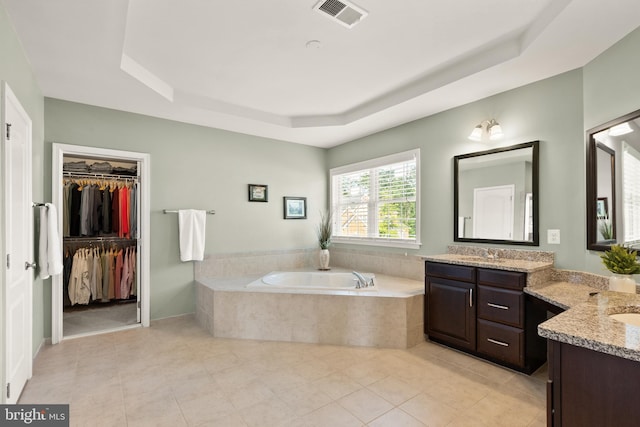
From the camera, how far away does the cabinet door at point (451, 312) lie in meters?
2.91

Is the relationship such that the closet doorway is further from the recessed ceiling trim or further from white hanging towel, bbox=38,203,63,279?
white hanging towel, bbox=38,203,63,279

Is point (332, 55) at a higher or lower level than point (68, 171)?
higher

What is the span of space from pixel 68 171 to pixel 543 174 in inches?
221

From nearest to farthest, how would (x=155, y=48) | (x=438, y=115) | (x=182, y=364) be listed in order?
(x=155, y=48) < (x=182, y=364) < (x=438, y=115)

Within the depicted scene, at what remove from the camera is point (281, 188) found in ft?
16.3

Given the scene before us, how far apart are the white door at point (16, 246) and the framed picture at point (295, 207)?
302 cm

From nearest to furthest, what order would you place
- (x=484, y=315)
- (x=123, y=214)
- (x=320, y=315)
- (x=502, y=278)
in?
(x=502, y=278)
(x=484, y=315)
(x=320, y=315)
(x=123, y=214)

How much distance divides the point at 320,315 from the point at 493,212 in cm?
205

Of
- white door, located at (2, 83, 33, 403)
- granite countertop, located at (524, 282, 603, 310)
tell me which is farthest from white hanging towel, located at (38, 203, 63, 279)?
granite countertop, located at (524, 282, 603, 310)

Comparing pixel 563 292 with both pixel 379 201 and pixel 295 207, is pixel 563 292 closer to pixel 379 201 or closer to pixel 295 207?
pixel 379 201

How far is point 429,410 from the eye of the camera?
2135 mm

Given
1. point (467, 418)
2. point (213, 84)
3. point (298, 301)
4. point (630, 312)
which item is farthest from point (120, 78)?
point (630, 312)

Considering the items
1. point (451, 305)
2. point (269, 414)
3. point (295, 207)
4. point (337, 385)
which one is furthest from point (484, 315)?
point (295, 207)

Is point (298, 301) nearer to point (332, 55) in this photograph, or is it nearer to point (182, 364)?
point (182, 364)
